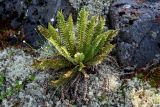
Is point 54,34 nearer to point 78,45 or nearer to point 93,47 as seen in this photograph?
point 78,45

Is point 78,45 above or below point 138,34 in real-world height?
below

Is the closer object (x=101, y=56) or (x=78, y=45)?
(x=101, y=56)

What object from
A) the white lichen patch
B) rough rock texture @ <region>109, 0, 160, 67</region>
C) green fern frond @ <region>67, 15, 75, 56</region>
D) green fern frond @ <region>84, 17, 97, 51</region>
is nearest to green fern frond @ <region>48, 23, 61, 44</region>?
green fern frond @ <region>67, 15, 75, 56</region>

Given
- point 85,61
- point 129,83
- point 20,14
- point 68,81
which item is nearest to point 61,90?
point 68,81

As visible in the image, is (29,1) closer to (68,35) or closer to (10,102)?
(68,35)

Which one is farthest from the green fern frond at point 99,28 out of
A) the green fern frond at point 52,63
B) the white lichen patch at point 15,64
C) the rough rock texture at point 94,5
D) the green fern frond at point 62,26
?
the white lichen patch at point 15,64

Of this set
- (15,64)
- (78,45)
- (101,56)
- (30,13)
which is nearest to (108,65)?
(101,56)

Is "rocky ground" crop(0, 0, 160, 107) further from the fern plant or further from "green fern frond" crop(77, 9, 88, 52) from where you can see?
"green fern frond" crop(77, 9, 88, 52)
